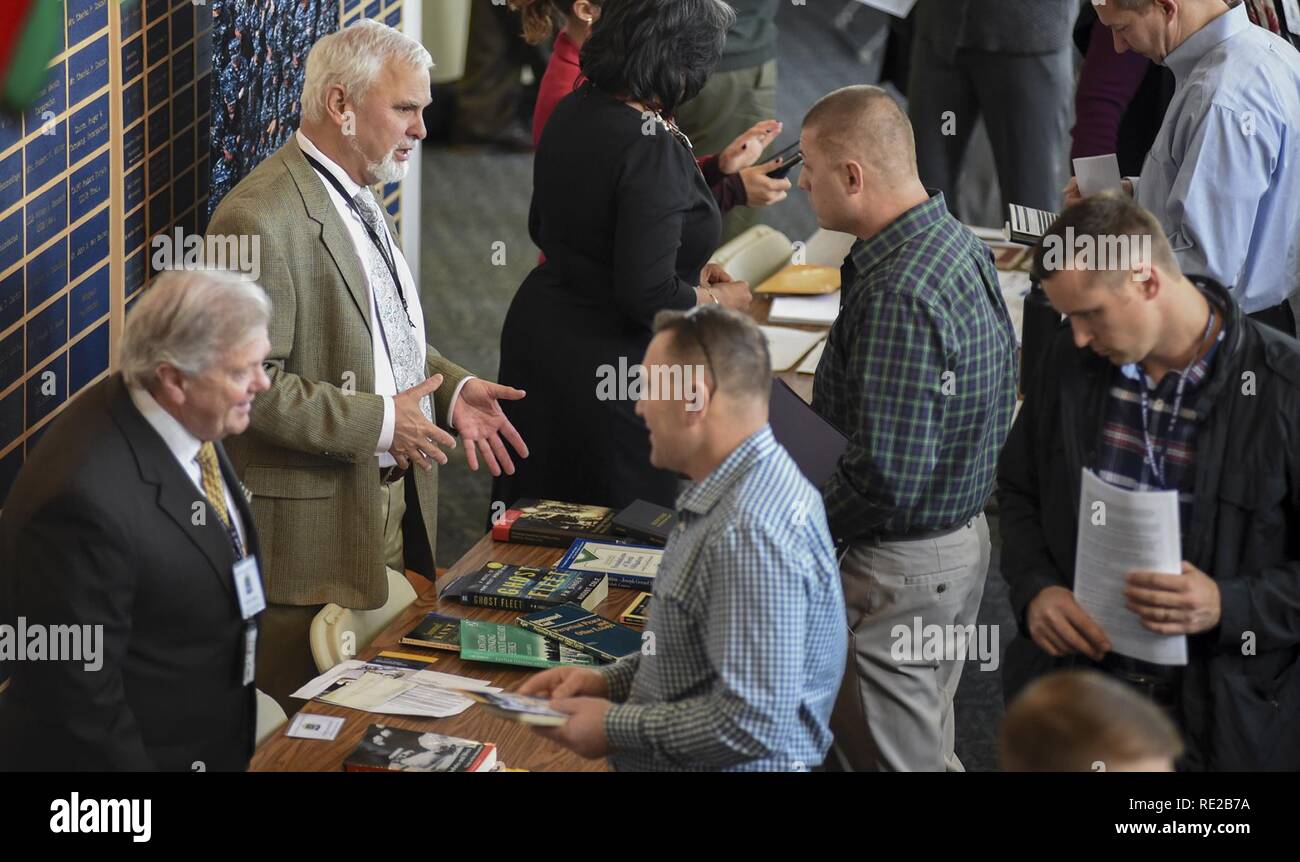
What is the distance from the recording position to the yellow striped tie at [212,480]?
2.63 m

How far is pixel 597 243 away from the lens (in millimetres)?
3945

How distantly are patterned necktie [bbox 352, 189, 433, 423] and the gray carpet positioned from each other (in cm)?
175

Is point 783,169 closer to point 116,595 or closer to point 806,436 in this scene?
point 806,436

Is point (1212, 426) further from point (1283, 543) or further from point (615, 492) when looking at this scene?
point (615, 492)

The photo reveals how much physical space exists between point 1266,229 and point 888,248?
136 cm

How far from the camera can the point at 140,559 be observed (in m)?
2.46

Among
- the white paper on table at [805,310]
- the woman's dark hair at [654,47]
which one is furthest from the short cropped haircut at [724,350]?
the white paper on table at [805,310]

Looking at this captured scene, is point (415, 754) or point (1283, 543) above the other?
point (1283, 543)

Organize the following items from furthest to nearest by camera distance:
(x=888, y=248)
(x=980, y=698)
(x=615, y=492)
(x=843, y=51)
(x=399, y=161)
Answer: (x=843, y=51) < (x=980, y=698) < (x=615, y=492) < (x=399, y=161) < (x=888, y=248)

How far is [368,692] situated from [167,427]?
69cm

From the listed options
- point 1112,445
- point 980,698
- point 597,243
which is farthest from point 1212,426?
point 980,698

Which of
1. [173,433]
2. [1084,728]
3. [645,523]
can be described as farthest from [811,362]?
[1084,728]

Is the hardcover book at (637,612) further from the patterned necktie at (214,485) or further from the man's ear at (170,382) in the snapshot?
the man's ear at (170,382)

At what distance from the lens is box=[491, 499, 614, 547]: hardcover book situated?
3.69 metres
